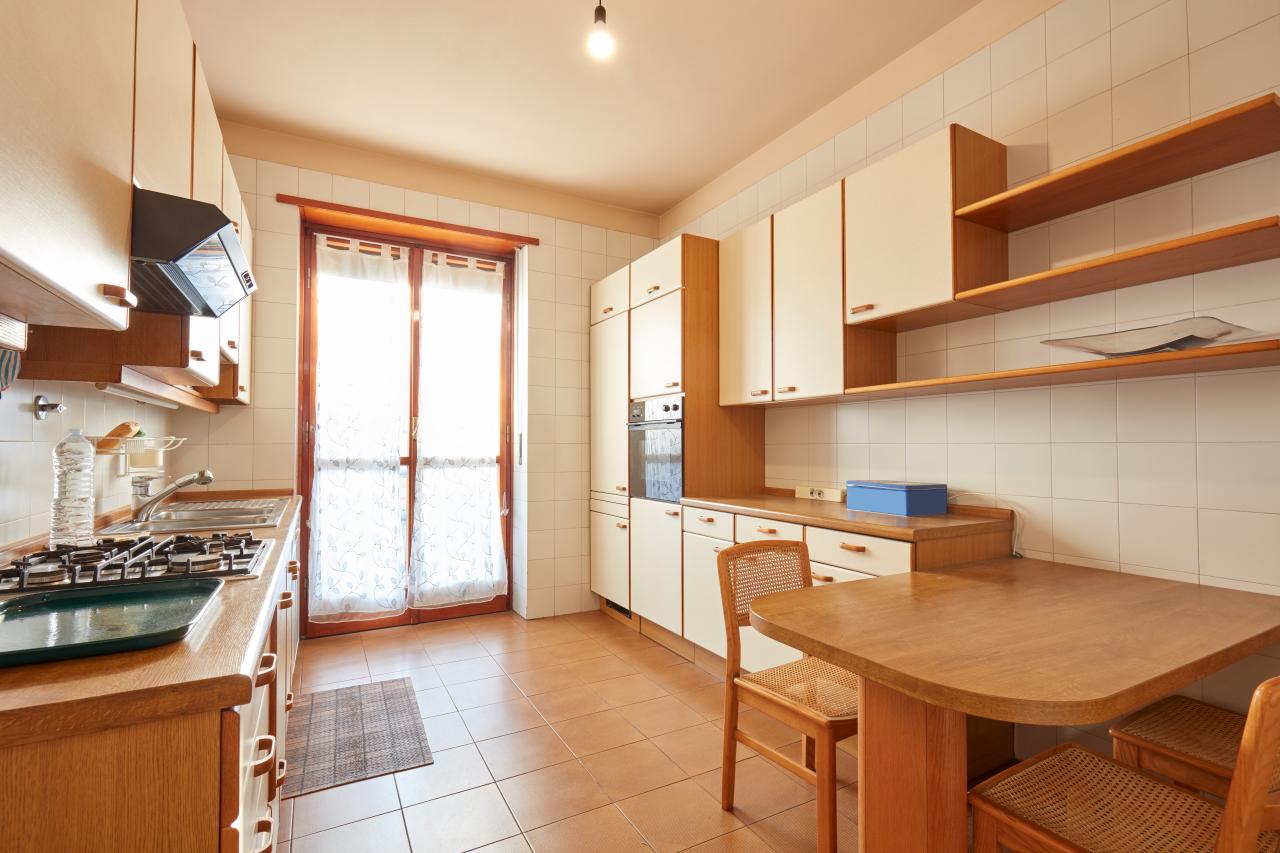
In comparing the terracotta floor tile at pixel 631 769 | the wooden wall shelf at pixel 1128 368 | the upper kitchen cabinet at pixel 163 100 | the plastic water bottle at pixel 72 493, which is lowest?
the terracotta floor tile at pixel 631 769

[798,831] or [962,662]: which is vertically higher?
[962,662]

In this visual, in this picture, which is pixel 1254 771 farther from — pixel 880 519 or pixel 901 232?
pixel 901 232

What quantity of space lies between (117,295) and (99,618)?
0.57 m

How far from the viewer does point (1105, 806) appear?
114cm

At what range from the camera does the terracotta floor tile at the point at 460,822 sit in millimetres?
1806

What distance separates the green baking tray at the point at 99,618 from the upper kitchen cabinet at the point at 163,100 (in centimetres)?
79

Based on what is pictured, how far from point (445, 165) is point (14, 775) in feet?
12.4

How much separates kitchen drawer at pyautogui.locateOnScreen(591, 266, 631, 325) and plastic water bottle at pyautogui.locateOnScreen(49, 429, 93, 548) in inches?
106

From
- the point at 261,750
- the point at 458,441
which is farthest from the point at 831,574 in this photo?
the point at 458,441

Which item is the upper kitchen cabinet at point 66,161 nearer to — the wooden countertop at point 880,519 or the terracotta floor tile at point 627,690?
the wooden countertop at point 880,519

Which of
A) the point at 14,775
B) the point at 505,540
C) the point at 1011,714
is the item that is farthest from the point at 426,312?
the point at 1011,714

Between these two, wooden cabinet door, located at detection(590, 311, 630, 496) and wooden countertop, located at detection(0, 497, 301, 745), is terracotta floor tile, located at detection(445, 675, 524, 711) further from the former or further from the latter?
wooden countertop, located at detection(0, 497, 301, 745)

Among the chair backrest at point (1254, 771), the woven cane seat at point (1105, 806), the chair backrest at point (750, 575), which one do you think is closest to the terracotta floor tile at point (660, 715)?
the chair backrest at point (750, 575)

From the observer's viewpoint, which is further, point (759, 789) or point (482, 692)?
point (482, 692)
